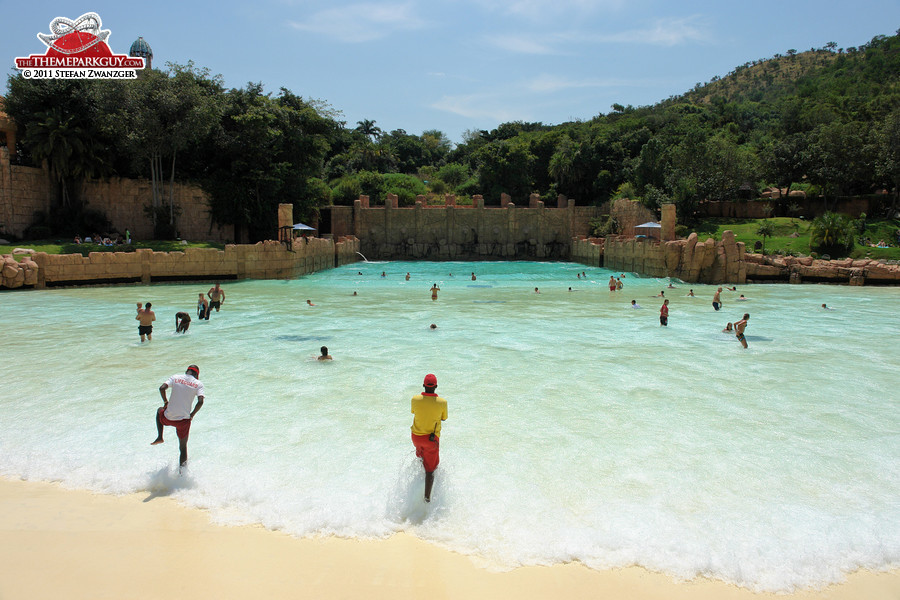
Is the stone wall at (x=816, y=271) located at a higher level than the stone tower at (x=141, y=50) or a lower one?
lower

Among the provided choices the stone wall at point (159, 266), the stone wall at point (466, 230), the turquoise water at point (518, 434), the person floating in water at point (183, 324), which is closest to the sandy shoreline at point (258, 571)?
the turquoise water at point (518, 434)

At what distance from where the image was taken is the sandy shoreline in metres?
4.72

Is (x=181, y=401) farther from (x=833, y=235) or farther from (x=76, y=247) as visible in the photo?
(x=833, y=235)

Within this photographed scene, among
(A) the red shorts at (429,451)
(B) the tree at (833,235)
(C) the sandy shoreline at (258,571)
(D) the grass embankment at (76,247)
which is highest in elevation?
(B) the tree at (833,235)

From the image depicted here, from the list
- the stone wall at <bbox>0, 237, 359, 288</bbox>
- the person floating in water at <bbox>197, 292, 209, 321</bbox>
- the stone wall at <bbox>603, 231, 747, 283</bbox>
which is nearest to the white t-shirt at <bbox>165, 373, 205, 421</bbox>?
the person floating in water at <bbox>197, 292, 209, 321</bbox>

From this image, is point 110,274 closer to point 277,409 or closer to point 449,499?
point 277,409

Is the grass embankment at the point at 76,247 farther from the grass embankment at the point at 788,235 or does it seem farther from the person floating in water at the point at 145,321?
the grass embankment at the point at 788,235

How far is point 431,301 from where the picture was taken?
22.1 meters

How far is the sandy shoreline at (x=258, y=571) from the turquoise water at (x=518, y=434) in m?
0.21

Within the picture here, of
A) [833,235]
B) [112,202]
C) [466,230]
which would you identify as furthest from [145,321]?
[833,235]

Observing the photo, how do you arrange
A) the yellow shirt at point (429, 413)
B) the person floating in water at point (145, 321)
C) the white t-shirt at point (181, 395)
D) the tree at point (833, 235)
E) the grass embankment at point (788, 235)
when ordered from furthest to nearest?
1. the grass embankment at point (788, 235)
2. the tree at point (833, 235)
3. the person floating in water at point (145, 321)
4. the white t-shirt at point (181, 395)
5. the yellow shirt at point (429, 413)

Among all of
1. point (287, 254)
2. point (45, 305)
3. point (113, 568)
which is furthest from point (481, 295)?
point (113, 568)

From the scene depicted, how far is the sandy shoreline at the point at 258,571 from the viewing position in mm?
4723

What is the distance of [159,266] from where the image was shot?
2573 centimetres
